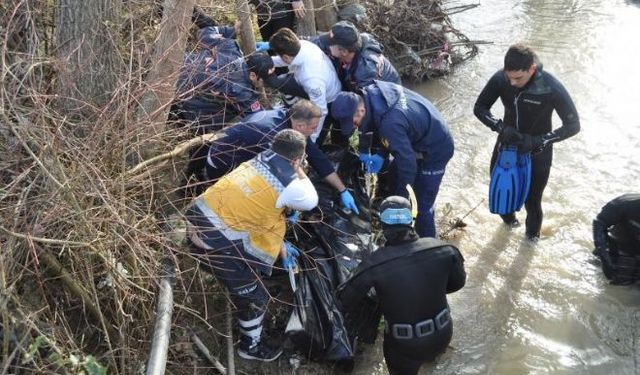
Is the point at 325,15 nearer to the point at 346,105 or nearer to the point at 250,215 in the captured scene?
the point at 346,105

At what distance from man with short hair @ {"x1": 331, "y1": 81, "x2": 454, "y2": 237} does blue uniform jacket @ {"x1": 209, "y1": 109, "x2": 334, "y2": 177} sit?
0.38 metres

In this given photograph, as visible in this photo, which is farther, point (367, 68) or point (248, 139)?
point (367, 68)

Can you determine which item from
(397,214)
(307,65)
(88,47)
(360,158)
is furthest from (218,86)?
(397,214)

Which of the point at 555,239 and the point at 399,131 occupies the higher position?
the point at 399,131

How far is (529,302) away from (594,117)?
343 centimetres

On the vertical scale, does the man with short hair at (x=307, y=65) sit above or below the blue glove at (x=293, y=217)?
above

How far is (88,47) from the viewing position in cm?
388

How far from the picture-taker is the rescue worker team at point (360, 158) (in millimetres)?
3109

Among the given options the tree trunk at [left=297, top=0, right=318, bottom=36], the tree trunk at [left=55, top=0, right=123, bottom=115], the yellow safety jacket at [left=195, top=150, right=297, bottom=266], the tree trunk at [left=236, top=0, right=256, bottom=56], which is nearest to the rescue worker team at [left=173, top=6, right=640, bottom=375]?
the yellow safety jacket at [left=195, top=150, right=297, bottom=266]

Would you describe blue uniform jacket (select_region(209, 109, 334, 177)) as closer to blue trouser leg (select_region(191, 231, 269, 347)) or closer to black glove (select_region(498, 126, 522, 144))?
blue trouser leg (select_region(191, 231, 269, 347))

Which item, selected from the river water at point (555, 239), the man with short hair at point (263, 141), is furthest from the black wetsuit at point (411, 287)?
the man with short hair at point (263, 141)

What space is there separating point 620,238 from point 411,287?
2128 mm

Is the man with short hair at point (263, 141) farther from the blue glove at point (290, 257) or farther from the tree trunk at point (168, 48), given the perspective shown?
the blue glove at point (290, 257)

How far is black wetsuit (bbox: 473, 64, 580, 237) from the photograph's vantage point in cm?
416
